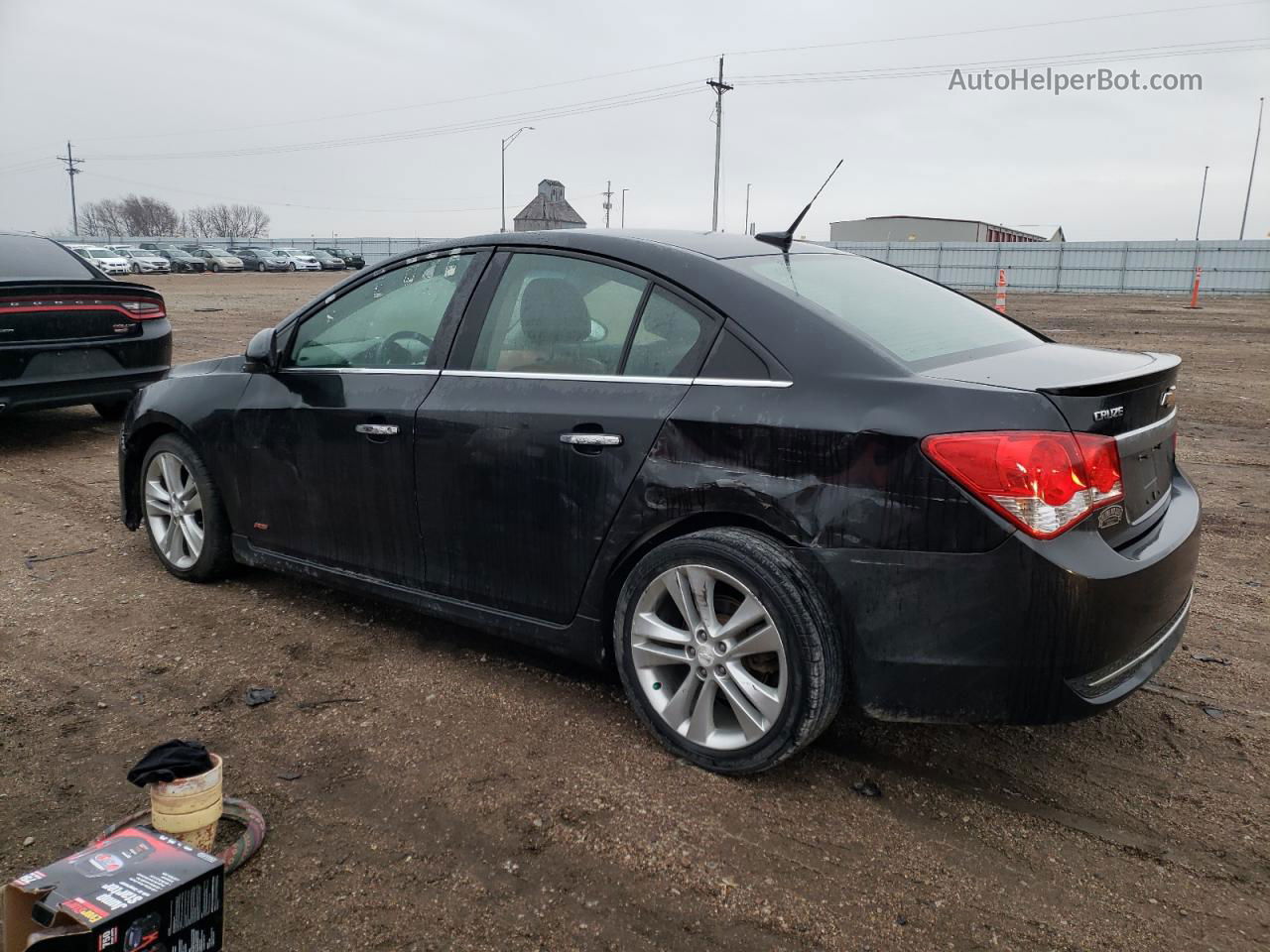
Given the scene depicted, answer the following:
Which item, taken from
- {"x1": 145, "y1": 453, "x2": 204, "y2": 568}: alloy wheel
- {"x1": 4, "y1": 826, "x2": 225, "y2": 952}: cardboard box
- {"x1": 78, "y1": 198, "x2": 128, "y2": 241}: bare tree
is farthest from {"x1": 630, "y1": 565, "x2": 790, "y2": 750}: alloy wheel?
{"x1": 78, "y1": 198, "x2": 128, "y2": 241}: bare tree

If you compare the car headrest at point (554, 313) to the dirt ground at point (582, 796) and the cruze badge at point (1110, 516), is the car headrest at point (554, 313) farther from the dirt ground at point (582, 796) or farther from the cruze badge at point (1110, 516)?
the cruze badge at point (1110, 516)

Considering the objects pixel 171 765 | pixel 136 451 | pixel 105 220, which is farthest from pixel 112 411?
pixel 105 220

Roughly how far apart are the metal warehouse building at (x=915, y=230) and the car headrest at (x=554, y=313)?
5503 cm

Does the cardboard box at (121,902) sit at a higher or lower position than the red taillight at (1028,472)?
lower

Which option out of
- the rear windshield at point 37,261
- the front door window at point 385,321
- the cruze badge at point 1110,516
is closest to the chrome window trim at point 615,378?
the front door window at point 385,321

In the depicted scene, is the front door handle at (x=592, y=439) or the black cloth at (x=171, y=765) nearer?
the black cloth at (x=171, y=765)

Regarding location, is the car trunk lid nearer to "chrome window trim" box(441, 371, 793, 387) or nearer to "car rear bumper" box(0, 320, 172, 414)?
"chrome window trim" box(441, 371, 793, 387)

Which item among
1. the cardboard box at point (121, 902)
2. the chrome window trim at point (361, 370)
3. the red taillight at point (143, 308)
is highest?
the red taillight at point (143, 308)

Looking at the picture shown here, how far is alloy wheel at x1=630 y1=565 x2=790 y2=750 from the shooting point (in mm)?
2820

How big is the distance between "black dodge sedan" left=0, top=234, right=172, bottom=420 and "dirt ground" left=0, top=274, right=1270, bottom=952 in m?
3.18

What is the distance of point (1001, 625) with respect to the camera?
2508 mm

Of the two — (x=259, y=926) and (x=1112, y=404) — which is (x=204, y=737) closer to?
(x=259, y=926)

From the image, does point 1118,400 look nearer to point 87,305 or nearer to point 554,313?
point 554,313

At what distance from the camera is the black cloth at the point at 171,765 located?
98.2 inches
